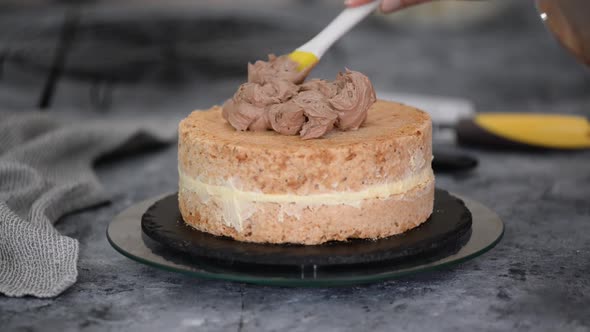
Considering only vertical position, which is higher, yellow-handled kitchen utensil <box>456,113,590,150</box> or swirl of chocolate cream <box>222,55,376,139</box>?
swirl of chocolate cream <box>222,55,376,139</box>

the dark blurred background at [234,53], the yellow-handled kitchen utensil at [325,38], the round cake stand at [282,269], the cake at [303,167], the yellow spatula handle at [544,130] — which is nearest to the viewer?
the round cake stand at [282,269]

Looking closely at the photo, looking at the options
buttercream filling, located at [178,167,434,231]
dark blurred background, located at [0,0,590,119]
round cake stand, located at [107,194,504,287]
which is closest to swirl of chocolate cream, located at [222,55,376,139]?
buttercream filling, located at [178,167,434,231]

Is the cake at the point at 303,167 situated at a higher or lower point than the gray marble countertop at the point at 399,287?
higher

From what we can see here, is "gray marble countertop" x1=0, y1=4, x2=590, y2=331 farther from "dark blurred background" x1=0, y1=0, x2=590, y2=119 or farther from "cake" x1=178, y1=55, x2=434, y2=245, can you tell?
"dark blurred background" x1=0, y1=0, x2=590, y2=119

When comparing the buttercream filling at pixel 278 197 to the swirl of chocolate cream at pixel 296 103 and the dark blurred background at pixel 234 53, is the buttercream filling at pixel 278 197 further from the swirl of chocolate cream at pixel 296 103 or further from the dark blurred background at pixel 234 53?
the dark blurred background at pixel 234 53

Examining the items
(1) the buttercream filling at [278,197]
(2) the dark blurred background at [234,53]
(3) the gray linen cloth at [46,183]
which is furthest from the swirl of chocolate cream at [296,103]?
(2) the dark blurred background at [234,53]

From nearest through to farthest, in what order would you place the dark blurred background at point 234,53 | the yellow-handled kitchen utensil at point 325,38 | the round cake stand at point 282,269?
the round cake stand at point 282,269 → the yellow-handled kitchen utensil at point 325,38 → the dark blurred background at point 234,53

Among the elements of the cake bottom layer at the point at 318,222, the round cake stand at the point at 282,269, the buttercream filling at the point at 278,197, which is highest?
the buttercream filling at the point at 278,197

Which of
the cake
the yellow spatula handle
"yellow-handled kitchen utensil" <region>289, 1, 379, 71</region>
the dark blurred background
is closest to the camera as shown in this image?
the cake

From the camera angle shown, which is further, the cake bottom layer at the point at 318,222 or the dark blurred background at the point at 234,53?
the dark blurred background at the point at 234,53
